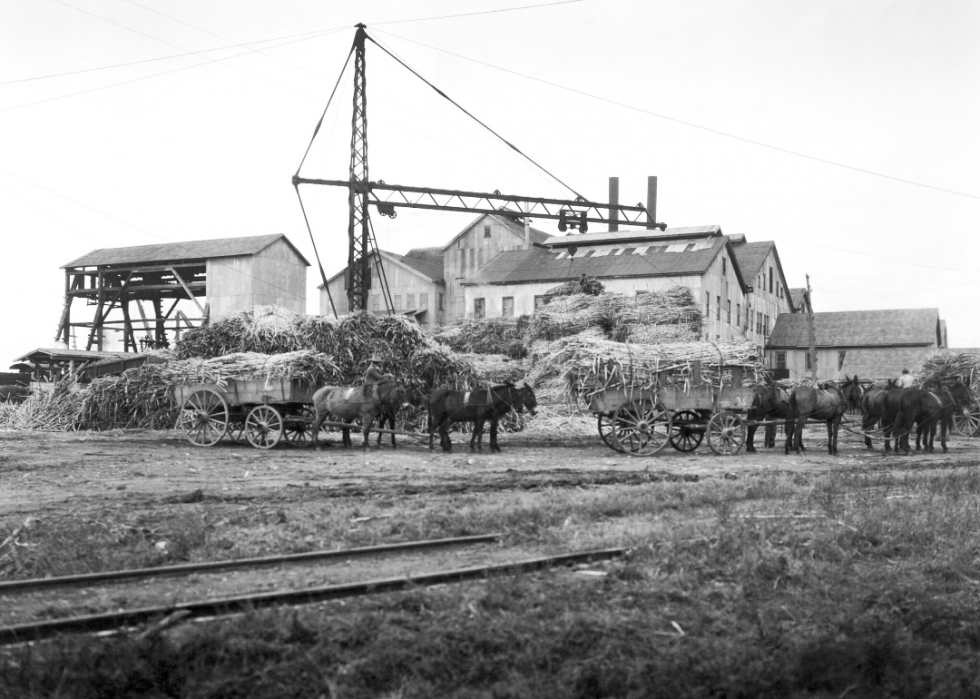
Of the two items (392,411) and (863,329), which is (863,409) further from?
(863,329)

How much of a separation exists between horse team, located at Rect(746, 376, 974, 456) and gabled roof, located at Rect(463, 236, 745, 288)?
20.9 metres

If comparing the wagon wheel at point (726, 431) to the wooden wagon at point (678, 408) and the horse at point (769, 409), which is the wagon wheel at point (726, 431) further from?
the horse at point (769, 409)

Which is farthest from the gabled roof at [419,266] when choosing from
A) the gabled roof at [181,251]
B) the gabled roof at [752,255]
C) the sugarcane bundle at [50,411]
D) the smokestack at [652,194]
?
the sugarcane bundle at [50,411]

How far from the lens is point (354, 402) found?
2108 cm

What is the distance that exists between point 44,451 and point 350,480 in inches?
343

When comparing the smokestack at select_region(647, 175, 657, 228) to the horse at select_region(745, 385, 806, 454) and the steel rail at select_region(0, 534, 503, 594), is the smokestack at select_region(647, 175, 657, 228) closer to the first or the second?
the horse at select_region(745, 385, 806, 454)

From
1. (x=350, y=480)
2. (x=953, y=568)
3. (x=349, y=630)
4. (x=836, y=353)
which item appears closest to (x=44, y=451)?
(x=350, y=480)

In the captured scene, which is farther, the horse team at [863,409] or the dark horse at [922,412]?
the dark horse at [922,412]

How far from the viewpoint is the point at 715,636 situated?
6.32 metres

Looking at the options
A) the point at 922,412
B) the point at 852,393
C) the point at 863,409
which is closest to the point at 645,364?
the point at 852,393

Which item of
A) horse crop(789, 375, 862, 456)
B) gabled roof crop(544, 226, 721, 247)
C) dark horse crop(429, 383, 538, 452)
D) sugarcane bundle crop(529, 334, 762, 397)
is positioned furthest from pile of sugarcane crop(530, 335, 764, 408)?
gabled roof crop(544, 226, 721, 247)

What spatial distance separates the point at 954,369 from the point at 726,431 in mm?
11609

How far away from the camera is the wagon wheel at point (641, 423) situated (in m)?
20.8

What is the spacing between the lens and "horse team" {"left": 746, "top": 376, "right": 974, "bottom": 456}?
872 inches
